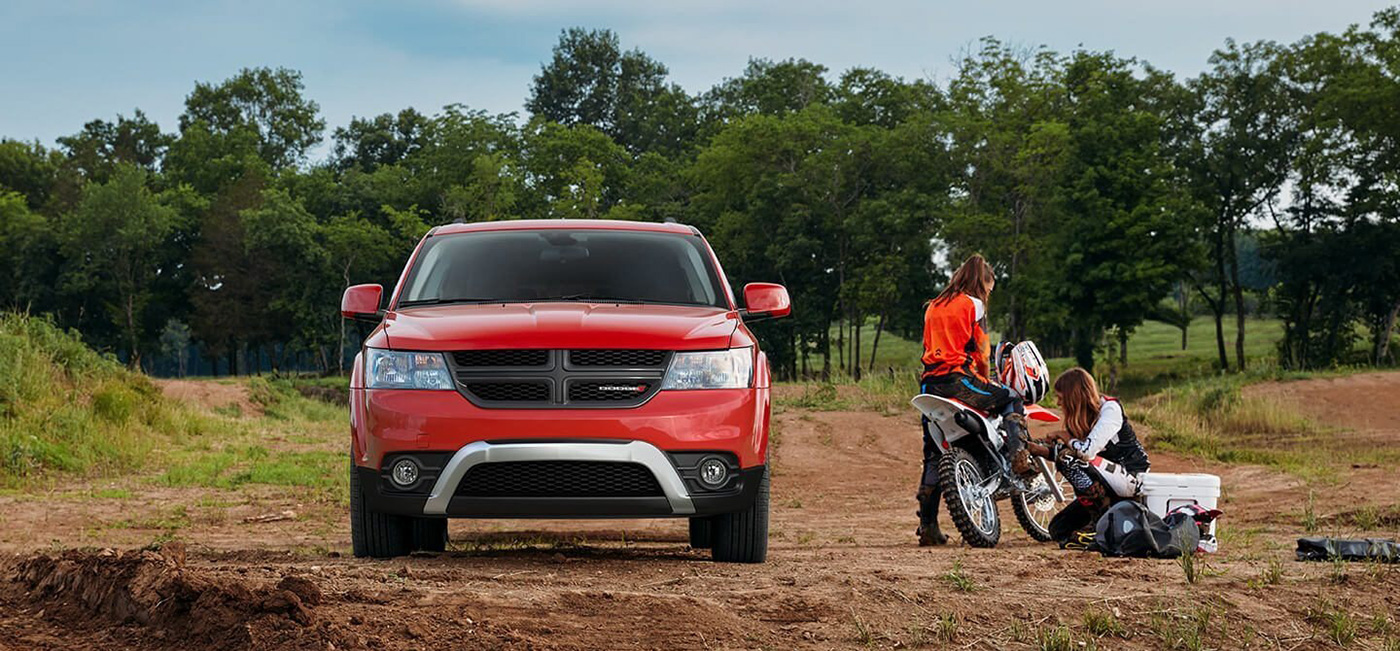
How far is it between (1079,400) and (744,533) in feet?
8.84

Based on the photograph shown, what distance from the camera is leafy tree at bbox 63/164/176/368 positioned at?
81125 mm

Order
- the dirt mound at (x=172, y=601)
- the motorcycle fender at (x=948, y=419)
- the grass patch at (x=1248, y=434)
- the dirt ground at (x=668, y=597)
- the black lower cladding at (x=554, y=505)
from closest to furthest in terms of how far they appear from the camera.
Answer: the dirt mound at (x=172, y=601), the dirt ground at (x=668, y=597), the black lower cladding at (x=554, y=505), the motorcycle fender at (x=948, y=419), the grass patch at (x=1248, y=434)

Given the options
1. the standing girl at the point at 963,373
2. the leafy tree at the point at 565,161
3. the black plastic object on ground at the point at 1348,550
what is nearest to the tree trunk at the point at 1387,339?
the leafy tree at the point at 565,161

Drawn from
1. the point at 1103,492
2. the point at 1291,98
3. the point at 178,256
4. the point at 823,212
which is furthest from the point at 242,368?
the point at 1103,492

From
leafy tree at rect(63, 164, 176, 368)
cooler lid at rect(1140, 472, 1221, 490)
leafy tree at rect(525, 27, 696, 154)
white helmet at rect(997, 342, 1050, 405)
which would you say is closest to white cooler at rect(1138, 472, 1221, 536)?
cooler lid at rect(1140, 472, 1221, 490)

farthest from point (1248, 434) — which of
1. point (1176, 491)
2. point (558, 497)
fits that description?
point (558, 497)

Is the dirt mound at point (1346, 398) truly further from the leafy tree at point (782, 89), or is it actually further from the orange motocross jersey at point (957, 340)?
the leafy tree at point (782, 89)

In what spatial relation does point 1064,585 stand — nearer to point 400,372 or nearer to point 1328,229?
point 400,372

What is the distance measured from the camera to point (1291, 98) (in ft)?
199

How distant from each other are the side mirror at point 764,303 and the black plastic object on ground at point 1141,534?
2.35m

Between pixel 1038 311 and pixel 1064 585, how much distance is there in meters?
50.4

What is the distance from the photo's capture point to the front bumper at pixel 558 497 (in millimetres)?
7066

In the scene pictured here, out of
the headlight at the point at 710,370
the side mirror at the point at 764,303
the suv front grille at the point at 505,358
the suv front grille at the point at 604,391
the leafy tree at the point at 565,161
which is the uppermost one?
the leafy tree at the point at 565,161

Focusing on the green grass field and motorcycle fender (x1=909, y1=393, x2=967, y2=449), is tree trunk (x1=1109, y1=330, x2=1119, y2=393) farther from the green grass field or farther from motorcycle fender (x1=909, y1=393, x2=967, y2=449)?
motorcycle fender (x1=909, y1=393, x2=967, y2=449)
